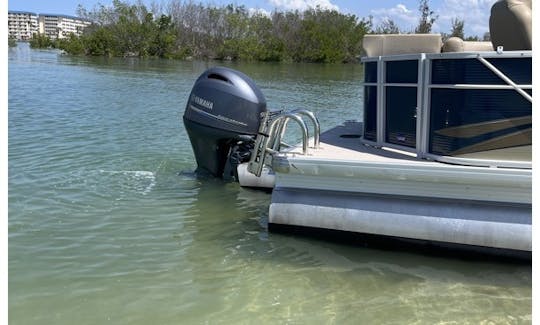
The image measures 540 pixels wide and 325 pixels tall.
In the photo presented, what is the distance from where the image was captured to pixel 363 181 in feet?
15.3

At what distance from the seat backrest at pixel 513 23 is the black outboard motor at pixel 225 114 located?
2.48 m

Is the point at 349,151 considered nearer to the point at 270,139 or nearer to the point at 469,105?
the point at 270,139

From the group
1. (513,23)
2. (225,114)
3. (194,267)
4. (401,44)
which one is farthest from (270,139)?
(513,23)

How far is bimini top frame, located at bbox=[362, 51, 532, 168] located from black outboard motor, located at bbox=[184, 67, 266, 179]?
1.67 m

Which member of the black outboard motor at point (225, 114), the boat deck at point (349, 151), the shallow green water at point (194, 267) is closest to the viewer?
the shallow green water at point (194, 267)

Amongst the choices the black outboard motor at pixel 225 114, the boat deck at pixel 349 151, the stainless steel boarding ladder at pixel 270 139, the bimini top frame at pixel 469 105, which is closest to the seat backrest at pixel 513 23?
the bimini top frame at pixel 469 105

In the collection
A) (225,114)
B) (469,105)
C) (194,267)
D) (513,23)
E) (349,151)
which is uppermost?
(513,23)

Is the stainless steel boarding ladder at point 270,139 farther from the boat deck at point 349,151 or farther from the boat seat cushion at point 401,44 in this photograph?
the boat seat cushion at point 401,44

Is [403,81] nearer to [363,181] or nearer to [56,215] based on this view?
[363,181]

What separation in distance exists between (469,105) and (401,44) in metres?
1.00

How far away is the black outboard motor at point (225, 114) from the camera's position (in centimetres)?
587

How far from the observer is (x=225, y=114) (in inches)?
233

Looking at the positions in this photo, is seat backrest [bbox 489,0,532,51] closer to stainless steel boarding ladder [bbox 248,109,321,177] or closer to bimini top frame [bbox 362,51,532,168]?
bimini top frame [bbox 362,51,532,168]
